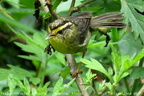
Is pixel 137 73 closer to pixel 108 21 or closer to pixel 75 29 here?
pixel 108 21

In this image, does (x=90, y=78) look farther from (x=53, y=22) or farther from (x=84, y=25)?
(x=84, y=25)

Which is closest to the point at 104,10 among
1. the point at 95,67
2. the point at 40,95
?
the point at 95,67

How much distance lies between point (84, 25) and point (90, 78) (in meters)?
1.48

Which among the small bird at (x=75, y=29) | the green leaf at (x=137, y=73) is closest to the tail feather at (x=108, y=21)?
the small bird at (x=75, y=29)

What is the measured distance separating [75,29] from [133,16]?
3.02 ft

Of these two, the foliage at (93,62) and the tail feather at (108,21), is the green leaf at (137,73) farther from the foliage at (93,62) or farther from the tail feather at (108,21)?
the tail feather at (108,21)

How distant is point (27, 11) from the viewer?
3994mm

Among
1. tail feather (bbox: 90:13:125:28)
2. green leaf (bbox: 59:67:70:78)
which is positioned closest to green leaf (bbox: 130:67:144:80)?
tail feather (bbox: 90:13:125:28)

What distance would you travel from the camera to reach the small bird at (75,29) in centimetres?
289

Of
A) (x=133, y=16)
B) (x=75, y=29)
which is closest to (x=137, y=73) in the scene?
(x=133, y=16)

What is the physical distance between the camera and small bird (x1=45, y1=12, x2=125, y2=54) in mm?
2891

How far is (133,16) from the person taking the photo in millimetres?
2551

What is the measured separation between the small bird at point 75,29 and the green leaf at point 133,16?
139 mm

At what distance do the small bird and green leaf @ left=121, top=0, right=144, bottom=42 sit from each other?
14 cm
